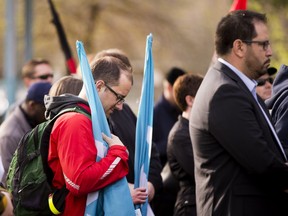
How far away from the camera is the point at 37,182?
17.8 ft

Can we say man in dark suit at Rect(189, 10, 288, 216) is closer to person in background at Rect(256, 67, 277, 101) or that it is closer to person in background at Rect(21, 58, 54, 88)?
person in background at Rect(256, 67, 277, 101)

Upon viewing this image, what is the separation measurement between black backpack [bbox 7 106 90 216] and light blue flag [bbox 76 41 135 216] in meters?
0.11

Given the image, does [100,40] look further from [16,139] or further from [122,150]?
[122,150]

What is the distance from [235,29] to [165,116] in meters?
3.58

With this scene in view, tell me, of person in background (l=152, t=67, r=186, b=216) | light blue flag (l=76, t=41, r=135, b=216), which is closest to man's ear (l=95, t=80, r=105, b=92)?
light blue flag (l=76, t=41, r=135, b=216)

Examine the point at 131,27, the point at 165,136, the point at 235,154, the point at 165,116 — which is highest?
the point at 235,154

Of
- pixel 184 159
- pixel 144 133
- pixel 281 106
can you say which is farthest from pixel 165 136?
pixel 144 133

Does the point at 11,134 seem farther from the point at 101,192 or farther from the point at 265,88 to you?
the point at 265,88

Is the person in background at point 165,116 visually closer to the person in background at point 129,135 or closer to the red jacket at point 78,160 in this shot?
the person in background at point 129,135

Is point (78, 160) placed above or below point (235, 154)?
above

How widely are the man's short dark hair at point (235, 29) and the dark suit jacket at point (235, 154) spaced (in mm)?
168

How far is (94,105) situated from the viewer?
17.6 feet

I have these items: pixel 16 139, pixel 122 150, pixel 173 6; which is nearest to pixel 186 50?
pixel 173 6

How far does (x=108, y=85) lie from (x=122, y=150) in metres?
0.44
